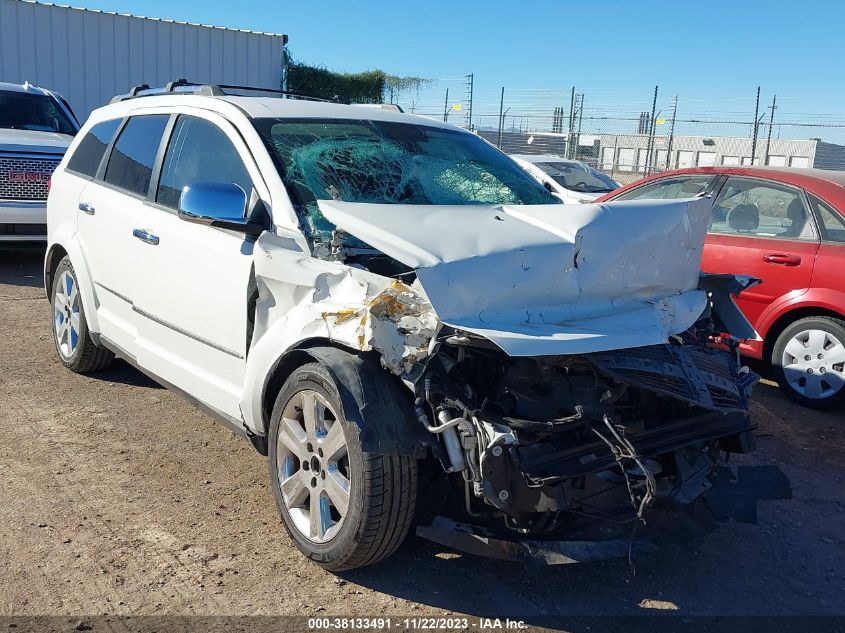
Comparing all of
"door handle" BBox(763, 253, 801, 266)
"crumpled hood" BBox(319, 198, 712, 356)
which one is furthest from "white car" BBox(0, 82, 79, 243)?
"door handle" BBox(763, 253, 801, 266)

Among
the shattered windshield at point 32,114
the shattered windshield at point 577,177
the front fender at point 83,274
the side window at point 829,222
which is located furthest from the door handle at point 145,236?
the shattered windshield at point 577,177

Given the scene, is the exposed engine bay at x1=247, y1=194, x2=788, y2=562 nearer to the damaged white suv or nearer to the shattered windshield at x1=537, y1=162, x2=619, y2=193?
the damaged white suv

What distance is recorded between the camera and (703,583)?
133 inches

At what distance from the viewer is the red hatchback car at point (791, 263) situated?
5602 millimetres

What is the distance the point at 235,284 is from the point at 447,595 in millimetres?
1598

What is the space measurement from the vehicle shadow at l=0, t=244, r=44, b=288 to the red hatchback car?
6.94 metres

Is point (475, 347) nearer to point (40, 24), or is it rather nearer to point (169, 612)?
point (169, 612)

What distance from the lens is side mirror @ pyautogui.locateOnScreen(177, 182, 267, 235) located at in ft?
11.5

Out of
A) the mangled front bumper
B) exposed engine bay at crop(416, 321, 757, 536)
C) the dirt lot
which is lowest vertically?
the dirt lot

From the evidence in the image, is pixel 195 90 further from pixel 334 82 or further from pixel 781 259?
pixel 334 82

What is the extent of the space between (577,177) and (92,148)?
1010 centimetres

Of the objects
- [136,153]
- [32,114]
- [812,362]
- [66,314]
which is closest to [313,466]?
[136,153]

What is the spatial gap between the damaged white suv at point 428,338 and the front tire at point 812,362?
2.08 metres

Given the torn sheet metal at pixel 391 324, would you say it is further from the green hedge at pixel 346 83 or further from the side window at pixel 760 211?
the green hedge at pixel 346 83
